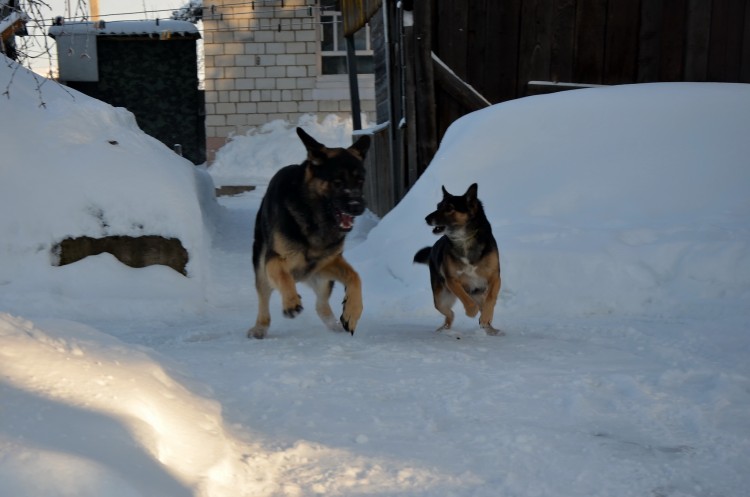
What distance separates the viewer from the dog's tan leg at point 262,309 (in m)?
6.06

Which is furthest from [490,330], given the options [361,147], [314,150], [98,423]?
[98,423]

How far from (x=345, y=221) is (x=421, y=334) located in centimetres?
103

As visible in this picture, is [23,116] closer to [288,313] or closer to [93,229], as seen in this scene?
[93,229]

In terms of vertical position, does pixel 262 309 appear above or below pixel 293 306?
below

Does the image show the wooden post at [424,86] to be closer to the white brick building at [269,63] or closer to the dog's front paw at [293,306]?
the dog's front paw at [293,306]

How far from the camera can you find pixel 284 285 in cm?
580

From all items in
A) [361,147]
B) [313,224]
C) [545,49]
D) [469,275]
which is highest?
[545,49]

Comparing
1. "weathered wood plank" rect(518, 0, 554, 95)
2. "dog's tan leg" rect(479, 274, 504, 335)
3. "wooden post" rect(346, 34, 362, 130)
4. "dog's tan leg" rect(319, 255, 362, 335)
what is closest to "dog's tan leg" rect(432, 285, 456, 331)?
"dog's tan leg" rect(479, 274, 504, 335)

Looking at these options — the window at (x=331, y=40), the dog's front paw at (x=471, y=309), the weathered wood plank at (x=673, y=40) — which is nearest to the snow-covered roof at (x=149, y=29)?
the window at (x=331, y=40)

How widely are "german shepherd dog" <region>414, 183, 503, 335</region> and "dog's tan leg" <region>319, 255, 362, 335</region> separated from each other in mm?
683

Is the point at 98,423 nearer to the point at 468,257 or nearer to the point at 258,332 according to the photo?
the point at 258,332

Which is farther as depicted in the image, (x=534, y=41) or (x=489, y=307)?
(x=534, y=41)

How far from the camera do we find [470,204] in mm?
6141

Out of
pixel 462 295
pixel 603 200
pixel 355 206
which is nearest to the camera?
pixel 355 206
